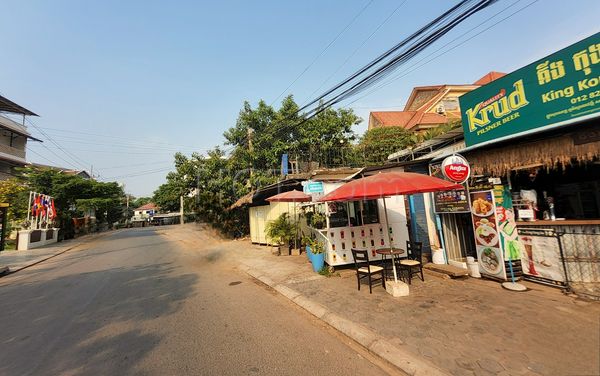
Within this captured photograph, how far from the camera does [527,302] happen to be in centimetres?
468

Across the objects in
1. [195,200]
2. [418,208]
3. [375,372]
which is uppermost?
[195,200]

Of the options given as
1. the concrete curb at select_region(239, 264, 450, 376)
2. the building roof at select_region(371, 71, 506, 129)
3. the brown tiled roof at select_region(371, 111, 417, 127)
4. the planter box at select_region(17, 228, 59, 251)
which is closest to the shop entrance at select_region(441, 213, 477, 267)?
the concrete curb at select_region(239, 264, 450, 376)

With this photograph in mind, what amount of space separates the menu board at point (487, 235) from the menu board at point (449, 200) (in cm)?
26

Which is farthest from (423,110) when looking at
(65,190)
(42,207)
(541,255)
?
(65,190)

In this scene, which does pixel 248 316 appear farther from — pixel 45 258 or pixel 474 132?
pixel 45 258

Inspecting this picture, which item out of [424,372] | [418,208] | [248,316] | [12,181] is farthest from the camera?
[12,181]

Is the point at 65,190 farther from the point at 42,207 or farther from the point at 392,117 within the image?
the point at 392,117

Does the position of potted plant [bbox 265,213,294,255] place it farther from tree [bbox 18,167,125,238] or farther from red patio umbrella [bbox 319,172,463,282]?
tree [bbox 18,167,125,238]

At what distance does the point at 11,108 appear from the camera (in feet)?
95.5

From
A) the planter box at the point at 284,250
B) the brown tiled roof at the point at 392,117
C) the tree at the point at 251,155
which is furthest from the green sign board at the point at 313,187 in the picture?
the brown tiled roof at the point at 392,117

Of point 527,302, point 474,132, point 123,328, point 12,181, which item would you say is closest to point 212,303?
point 123,328

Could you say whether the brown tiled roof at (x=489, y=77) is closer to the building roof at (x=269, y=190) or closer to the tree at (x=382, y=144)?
the tree at (x=382, y=144)

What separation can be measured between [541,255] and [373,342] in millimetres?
4476

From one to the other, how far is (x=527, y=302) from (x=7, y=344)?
9.00m
